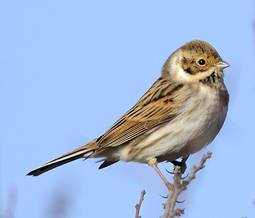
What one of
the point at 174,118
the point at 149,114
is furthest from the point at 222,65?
the point at 149,114

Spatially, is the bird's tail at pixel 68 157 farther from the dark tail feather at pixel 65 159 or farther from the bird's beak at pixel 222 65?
the bird's beak at pixel 222 65

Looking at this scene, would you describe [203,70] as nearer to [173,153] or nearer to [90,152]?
[173,153]

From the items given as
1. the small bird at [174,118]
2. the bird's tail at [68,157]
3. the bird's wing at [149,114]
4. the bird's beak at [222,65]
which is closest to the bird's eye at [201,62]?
the small bird at [174,118]

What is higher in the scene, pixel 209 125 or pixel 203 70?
pixel 203 70

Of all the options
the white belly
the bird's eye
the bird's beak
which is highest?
the bird's eye

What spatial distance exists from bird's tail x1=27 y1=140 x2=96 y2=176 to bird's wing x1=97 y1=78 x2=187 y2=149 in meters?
0.10

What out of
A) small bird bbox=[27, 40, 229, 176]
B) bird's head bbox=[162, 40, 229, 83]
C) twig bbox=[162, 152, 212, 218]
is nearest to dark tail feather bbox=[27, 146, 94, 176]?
small bird bbox=[27, 40, 229, 176]

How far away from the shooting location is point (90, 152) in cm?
678

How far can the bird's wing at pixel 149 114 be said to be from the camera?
266 inches

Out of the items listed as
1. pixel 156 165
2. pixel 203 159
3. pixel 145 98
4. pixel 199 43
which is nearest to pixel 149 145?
pixel 156 165

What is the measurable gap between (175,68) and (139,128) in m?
0.73

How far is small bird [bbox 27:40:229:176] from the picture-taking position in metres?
6.41

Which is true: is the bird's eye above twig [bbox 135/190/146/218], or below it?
above

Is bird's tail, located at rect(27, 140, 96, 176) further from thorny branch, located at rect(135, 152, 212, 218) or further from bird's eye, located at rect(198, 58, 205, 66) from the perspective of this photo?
thorny branch, located at rect(135, 152, 212, 218)
